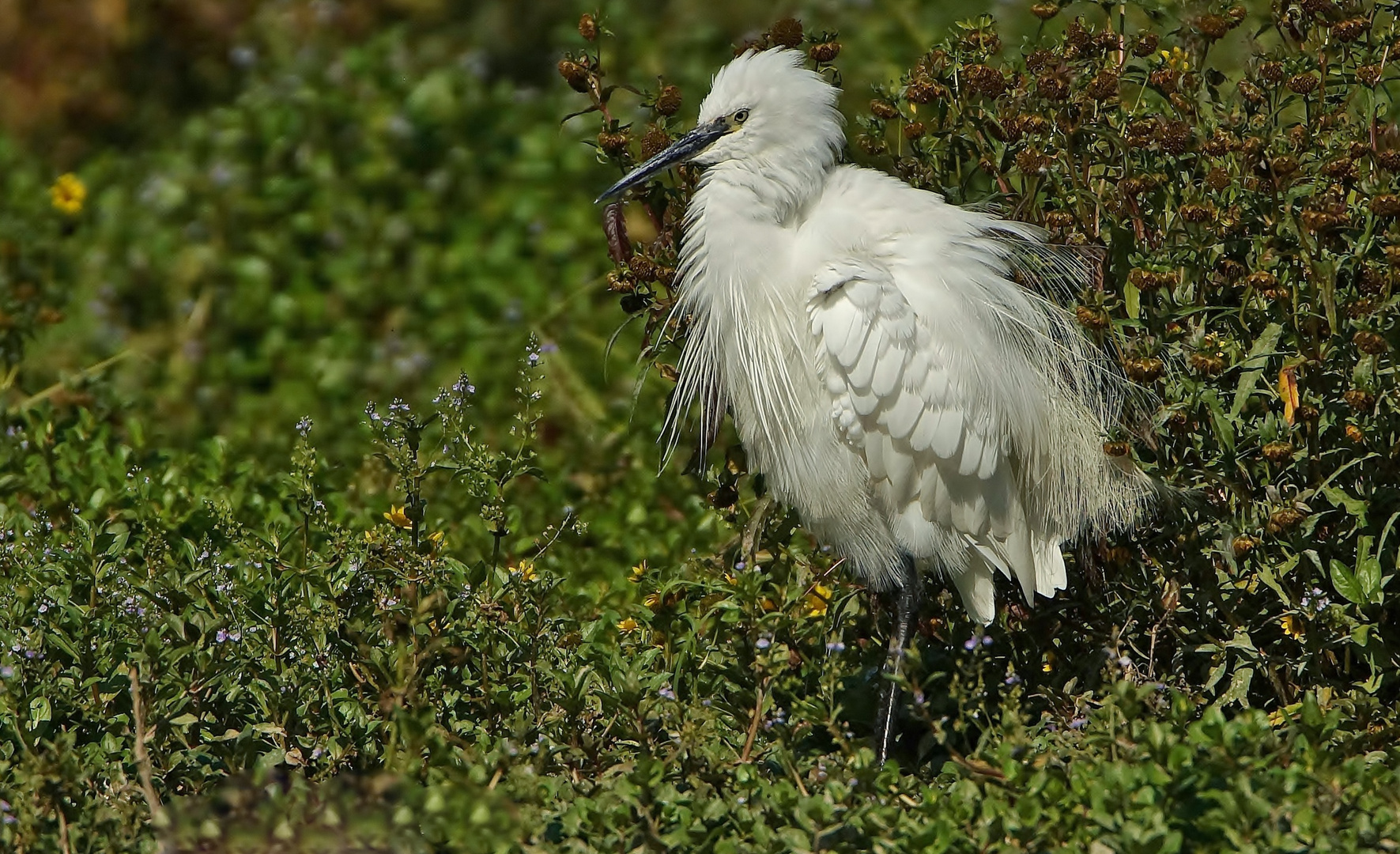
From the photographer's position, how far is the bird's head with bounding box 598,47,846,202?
327 cm

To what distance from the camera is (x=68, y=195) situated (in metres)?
6.16

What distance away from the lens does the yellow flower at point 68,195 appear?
6.16m

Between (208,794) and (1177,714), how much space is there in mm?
1776

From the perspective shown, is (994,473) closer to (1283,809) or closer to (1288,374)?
(1288,374)

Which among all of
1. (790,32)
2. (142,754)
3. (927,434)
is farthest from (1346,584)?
(142,754)

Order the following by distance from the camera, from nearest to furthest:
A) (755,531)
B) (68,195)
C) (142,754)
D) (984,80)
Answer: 1. (142,754)
2. (984,80)
3. (755,531)
4. (68,195)

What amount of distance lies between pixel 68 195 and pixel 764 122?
3.84 meters

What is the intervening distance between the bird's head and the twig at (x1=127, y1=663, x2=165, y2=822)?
130cm

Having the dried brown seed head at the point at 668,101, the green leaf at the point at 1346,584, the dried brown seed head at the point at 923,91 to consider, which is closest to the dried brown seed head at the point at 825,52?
the dried brown seed head at the point at 923,91

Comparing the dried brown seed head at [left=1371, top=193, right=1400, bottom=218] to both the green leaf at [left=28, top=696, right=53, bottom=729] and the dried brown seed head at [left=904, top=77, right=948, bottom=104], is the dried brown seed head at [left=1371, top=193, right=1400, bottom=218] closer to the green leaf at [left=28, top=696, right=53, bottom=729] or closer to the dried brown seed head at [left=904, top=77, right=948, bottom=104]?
the dried brown seed head at [left=904, top=77, right=948, bottom=104]

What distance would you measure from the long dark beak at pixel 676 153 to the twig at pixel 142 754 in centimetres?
127

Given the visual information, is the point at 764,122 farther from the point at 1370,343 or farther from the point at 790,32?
the point at 1370,343

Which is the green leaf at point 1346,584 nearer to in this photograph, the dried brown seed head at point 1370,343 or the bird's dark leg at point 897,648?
the dried brown seed head at point 1370,343

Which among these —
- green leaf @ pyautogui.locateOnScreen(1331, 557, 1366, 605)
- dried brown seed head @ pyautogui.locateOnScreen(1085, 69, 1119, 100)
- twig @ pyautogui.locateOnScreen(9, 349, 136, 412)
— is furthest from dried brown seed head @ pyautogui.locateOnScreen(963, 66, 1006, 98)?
twig @ pyautogui.locateOnScreen(9, 349, 136, 412)
